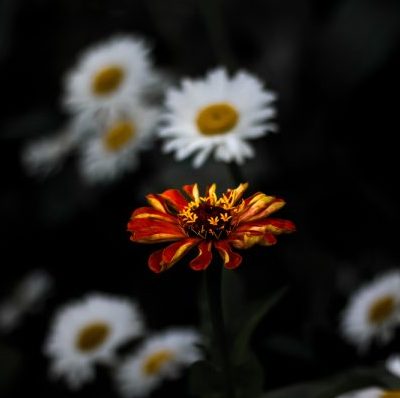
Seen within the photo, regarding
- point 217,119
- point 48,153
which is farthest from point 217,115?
point 48,153

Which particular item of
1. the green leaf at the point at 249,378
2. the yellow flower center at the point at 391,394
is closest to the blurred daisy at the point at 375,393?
the yellow flower center at the point at 391,394

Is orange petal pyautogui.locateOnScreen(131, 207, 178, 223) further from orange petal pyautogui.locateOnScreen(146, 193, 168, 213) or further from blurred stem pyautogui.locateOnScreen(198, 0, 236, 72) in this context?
blurred stem pyautogui.locateOnScreen(198, 0, 236, 72)

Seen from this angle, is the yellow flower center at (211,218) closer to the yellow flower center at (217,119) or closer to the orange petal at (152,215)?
the orange petal at (152,215)

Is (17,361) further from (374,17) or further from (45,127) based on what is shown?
(374,17)

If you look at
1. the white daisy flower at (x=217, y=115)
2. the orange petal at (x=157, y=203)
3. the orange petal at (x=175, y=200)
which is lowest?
the orange petal at (x=157, y=203)

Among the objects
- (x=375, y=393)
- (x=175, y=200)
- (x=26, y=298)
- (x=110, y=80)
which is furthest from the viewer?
(x=26, y=298)

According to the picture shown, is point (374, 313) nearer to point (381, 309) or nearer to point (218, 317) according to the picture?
point (381, 309)

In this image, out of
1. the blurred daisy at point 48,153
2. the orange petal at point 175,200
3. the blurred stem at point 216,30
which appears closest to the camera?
the orange petal at point 175,200
